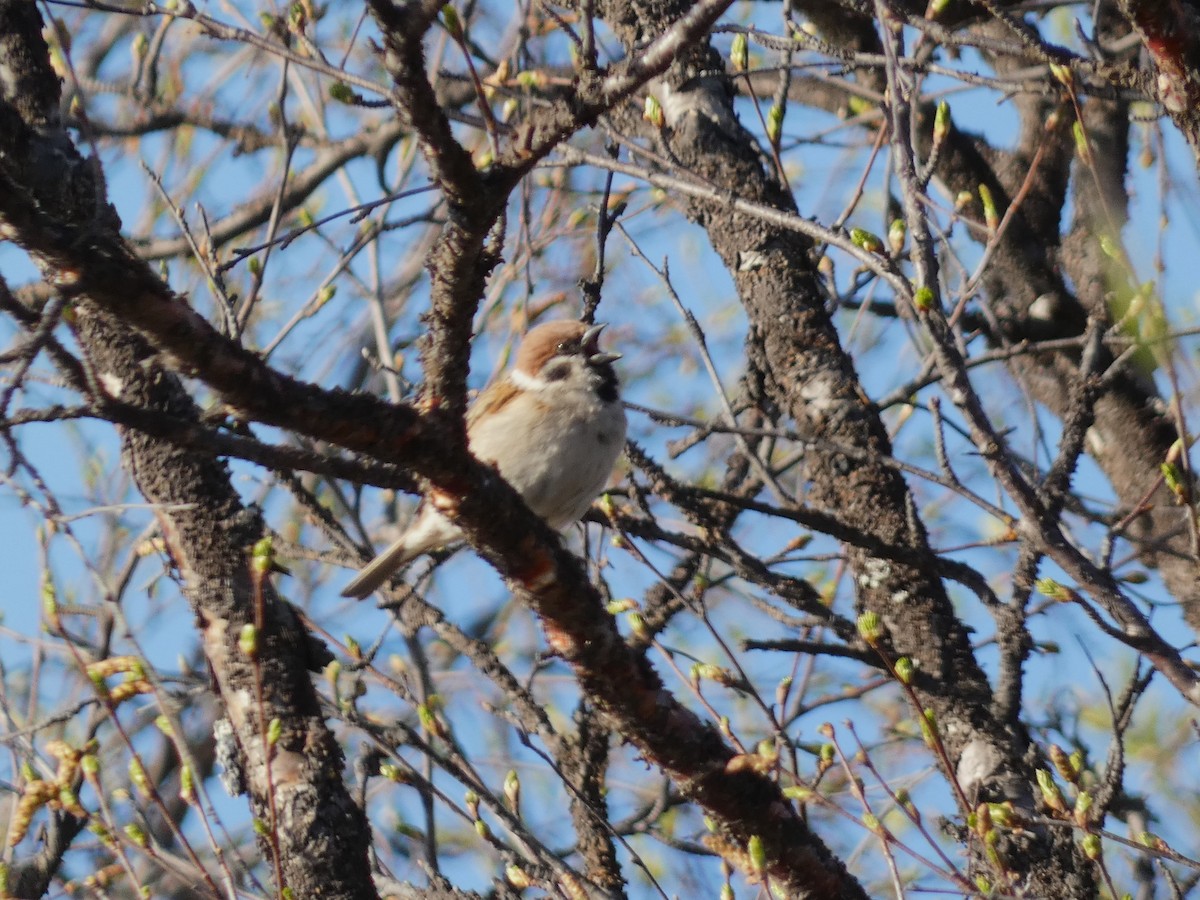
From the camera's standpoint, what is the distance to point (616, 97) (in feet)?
6.50

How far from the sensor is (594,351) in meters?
4.81

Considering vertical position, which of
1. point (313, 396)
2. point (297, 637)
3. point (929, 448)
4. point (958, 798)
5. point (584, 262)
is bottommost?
point (958, 798)

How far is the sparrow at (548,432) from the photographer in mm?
4320

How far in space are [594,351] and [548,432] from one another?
52 cm

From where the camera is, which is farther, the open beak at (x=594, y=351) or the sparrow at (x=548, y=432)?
the open beak at (x=594, y=351)

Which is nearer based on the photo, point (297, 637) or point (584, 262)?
point (297, 637)

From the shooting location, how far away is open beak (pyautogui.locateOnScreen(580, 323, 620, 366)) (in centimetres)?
468

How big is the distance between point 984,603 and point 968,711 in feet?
1.21

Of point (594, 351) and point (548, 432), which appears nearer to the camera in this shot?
point (548, 432)

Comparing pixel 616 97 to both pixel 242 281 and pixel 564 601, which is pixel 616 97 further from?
pixel 242 281

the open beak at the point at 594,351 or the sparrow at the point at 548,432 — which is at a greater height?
the open beak at the point at 594,351

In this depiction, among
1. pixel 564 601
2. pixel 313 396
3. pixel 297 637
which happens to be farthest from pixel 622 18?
pixel 313 396

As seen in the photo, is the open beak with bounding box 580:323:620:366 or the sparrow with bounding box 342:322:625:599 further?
the open beak with bounding box 580:323:620:366

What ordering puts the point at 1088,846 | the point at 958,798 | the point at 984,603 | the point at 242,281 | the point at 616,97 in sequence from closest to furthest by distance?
the point at 616,97
the point at 1088,846
the point at 958,798
the point at 984,603
the point at 242,281
